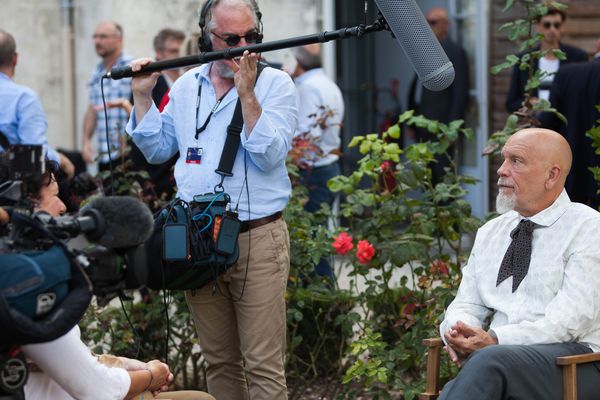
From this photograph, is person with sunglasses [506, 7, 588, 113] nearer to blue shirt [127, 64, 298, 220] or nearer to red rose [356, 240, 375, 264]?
red rose [356, 240, 375, 264]

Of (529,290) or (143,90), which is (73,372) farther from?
(529,290)

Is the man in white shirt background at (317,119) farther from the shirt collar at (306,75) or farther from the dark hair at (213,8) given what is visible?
the dark hair at (213,8)

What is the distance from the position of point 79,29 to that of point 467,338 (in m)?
7.64

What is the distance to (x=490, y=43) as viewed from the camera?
10664 mm

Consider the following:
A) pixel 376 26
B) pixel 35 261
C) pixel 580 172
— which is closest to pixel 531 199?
pixel 376 26

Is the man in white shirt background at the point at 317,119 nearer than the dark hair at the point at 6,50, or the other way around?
the dark hair at the point at 6,50

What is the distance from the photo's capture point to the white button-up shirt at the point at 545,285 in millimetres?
4551

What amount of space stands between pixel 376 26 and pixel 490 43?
6.51 metres

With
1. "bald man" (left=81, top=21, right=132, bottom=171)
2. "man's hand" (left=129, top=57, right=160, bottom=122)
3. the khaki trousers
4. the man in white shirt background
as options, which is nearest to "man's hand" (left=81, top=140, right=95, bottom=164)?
"bald man" (left=81, top=21, right=132, bottom=171)

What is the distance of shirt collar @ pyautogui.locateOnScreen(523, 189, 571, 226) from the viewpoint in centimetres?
475

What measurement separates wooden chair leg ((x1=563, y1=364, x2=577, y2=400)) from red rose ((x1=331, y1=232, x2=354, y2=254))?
1797 millimetres

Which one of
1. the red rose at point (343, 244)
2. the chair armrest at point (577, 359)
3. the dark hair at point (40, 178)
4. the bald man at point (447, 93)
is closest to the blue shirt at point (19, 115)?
the red rose at point (343, 244)

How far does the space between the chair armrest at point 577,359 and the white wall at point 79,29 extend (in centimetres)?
667

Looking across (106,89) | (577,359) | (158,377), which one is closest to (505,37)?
(106,89)
